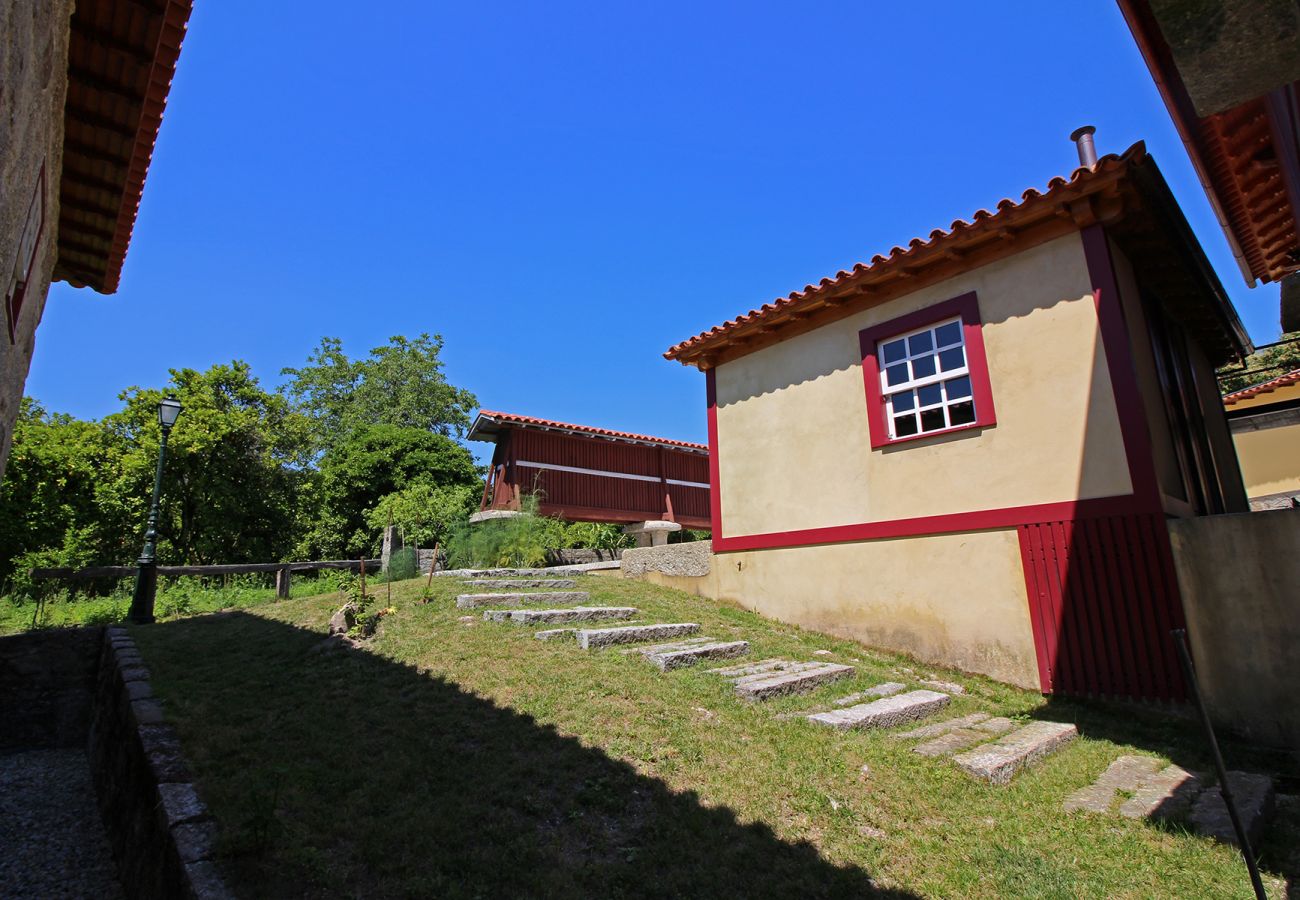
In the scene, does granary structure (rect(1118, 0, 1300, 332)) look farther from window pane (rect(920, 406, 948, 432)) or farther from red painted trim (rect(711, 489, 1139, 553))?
window pane (rect(920, 406, 948, 432))

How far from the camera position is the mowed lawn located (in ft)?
9.85

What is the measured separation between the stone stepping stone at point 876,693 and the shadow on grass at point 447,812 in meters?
2.12

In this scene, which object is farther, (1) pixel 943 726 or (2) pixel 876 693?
(2) pixel 876 693

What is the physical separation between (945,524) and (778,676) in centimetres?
269

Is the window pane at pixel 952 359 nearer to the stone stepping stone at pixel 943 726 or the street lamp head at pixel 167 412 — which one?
the stone stepping stone at pixel 943 726

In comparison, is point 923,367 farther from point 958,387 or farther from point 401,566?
point 401,566

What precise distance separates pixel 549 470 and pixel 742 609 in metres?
8.74

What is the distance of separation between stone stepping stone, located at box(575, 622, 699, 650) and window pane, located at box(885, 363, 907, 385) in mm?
3838

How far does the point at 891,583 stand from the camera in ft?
24.1

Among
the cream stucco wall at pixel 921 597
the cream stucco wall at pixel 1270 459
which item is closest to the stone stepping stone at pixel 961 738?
the cream stucco wall at pixel 921 597

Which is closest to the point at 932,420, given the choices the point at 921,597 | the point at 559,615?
the point at 921,597

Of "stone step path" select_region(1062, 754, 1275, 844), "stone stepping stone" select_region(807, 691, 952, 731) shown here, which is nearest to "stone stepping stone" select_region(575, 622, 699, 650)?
"stone stepping stone" select_region(807, 691, 952, 731)

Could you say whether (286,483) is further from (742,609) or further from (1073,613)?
(1073,613)

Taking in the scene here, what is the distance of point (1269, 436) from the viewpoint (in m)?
14.0
